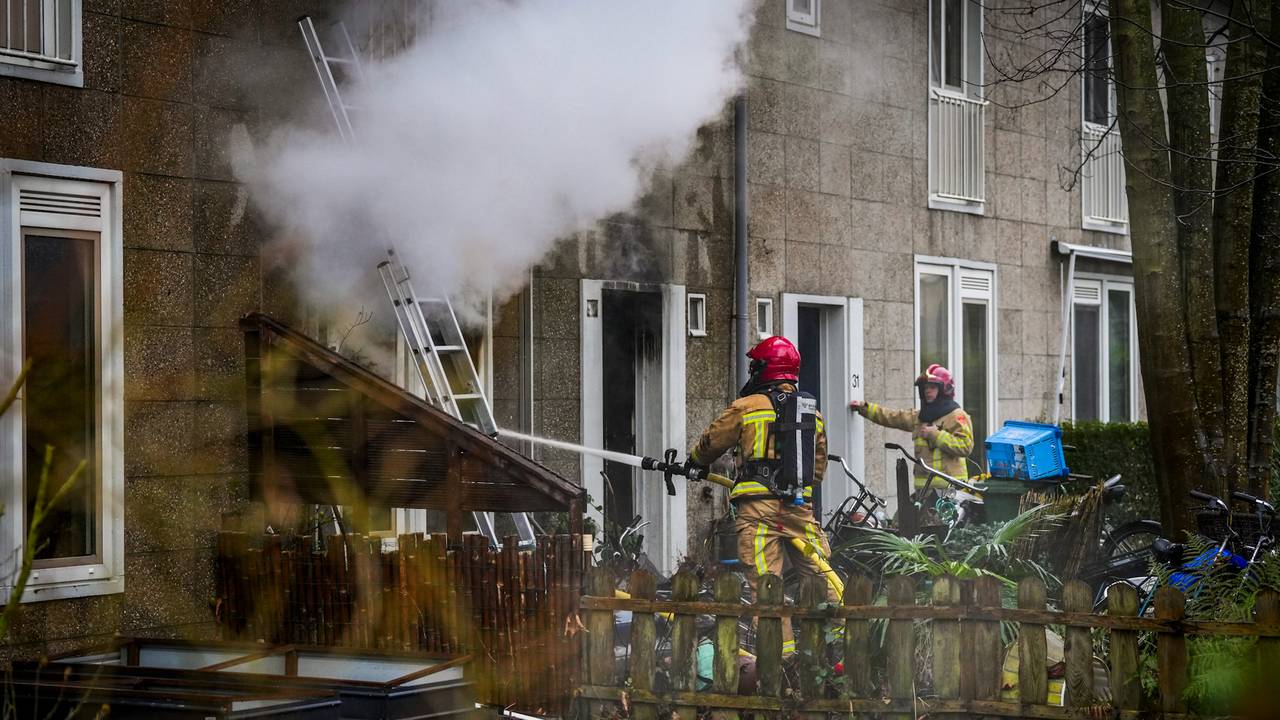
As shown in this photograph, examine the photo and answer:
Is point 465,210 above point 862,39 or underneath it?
underneath

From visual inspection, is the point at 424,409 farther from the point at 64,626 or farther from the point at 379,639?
the point at 64,626

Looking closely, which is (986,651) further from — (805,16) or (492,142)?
(805,16)

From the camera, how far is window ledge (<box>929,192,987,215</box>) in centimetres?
1529

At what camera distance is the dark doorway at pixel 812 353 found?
46.3 feet

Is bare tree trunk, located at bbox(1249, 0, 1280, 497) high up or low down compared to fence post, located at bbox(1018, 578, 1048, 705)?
up

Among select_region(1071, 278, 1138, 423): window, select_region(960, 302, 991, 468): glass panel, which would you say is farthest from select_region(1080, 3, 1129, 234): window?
select_region(960, 302, 991, 468): glass panel

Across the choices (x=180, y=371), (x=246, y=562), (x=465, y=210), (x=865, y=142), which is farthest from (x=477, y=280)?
(x=865, y=142)

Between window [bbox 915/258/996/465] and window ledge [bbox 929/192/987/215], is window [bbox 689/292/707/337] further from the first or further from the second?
window ledge [bbox 929/192/987/215]

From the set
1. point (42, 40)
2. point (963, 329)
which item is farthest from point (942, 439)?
point (42, 40)

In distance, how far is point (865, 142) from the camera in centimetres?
1438

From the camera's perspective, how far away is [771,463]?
8.76m

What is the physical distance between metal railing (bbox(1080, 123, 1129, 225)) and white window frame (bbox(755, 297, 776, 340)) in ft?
19.7

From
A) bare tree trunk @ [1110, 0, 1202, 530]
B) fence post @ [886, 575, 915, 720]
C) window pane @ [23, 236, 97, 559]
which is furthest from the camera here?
bare tree trunk @ [1110, 0, 1202, 530]

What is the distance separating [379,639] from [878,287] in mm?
8409
